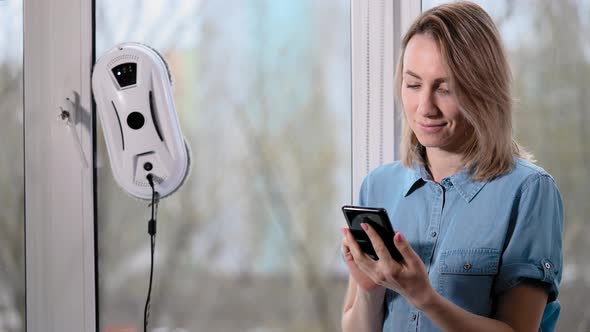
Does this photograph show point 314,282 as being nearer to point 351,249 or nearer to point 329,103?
point 329,103

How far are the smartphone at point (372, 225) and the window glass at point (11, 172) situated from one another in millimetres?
1307

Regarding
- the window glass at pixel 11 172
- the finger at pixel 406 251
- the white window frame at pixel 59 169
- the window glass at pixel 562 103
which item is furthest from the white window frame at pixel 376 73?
the window glass at pixel 11 172

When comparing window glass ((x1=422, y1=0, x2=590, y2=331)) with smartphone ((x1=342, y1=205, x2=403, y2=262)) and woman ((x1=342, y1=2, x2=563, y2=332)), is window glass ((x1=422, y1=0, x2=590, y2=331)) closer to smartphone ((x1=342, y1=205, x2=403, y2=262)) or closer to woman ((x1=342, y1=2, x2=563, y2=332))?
woman ((x1=342, y1=2, x2=563, y2=332))

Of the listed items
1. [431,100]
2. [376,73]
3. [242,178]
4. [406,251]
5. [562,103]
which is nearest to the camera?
[406,251]

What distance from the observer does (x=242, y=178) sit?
1858 mm

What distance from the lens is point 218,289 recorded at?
6.26 feet

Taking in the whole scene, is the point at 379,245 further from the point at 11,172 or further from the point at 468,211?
the point at 11,172

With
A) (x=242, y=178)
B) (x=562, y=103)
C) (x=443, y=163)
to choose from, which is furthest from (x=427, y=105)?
(x=242, y=178)

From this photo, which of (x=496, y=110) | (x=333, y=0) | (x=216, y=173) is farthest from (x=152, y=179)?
(x=496, y=110)

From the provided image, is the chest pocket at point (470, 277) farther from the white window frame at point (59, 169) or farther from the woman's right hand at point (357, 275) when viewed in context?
the white window frame at point (59, 169)

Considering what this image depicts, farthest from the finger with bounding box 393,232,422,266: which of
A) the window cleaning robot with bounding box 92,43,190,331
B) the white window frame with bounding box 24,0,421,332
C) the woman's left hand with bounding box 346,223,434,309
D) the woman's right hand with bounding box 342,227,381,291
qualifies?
the white window frame with bounding box 24,0,421,332

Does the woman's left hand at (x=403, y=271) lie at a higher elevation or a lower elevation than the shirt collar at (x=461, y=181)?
lower

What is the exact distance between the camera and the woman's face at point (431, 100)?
1131 millimetres

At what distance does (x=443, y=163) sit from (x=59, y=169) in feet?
4.06
